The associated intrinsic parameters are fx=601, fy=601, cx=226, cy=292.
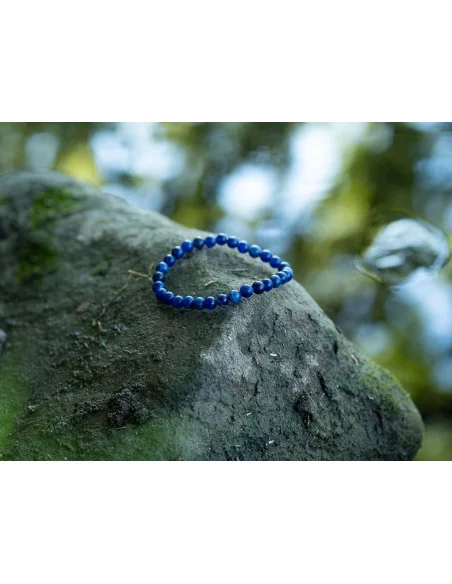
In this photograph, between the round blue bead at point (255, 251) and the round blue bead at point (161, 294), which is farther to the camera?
the round blue bead at point (255, 251)

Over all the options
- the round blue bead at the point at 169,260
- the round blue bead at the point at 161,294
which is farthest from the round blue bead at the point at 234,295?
the round blue bead at the point at 169,260

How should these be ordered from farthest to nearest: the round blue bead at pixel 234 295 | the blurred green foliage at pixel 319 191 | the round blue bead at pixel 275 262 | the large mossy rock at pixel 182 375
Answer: the blurred green foliage at pixel 319 191, the round blue bead at pixel 275 262, the round blue bead at pixel 234 295, the large mossy rock at pixel 182 375

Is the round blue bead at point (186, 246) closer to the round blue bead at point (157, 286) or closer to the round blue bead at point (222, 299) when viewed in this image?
the round blue bead at point (157, 286)

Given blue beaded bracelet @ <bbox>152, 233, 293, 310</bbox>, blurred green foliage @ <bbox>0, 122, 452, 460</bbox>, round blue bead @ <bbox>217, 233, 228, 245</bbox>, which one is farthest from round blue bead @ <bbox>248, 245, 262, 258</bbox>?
blurred green foliage @ <bbox>0, 122, 452, 460</bbox>

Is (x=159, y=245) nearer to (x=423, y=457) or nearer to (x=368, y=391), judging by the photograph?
(x=368, y=391)

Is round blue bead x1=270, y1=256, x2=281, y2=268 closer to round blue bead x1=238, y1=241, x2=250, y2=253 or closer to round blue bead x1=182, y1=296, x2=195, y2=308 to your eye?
round blue bead x1=238, y1=241, x2=250, y2=253

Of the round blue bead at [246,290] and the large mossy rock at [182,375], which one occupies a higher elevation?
the round blue bead at [246,290]

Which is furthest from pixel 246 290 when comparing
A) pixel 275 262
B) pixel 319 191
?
pixel 319 191
